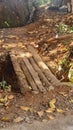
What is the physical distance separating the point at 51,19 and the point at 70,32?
8.49ft

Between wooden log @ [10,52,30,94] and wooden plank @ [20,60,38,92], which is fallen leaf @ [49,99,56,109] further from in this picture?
wooden log @ [10,52,30,94]

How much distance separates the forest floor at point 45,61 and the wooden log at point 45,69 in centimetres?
17

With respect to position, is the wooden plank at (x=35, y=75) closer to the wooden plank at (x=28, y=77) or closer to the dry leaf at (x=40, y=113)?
the wooden plank at (x=28, y=77)

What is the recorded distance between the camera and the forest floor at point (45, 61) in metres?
4.71

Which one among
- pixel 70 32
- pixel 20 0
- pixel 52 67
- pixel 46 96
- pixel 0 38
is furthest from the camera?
pixel 20 0

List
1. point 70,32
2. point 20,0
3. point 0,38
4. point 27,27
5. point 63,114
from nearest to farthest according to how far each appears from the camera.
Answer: point 63,114
point 70,32
point 0,38
point 27,27
point 20,0

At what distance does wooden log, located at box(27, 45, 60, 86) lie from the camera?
5691mm

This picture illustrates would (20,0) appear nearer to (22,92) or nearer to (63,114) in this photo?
(22,92)

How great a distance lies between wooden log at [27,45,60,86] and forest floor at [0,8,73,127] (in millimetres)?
166

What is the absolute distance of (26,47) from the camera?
8195 mm

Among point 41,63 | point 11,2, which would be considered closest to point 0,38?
point 11,2

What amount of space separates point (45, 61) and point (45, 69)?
749 millimetres

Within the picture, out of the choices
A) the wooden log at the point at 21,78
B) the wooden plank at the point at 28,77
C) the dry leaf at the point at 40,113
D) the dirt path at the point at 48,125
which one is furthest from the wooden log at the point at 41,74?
the dirt path at the point at 48,125

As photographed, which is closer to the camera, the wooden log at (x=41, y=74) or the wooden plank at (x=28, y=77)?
the wooden plank at (x=28, y=77)
